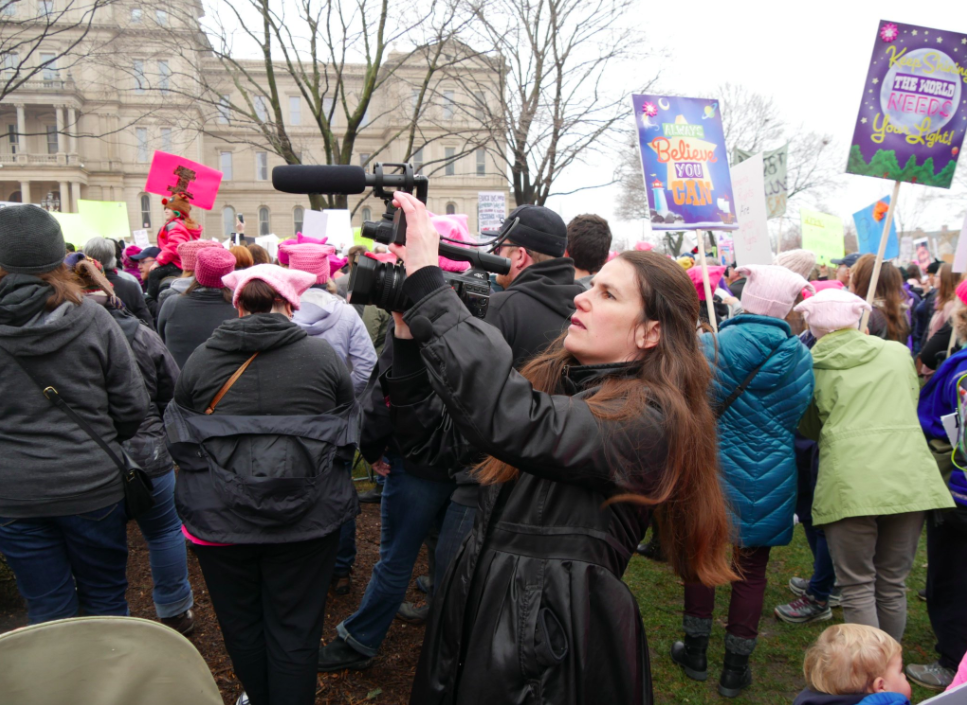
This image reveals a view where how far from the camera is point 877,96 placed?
14.3ft

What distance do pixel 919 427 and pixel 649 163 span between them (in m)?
2.39

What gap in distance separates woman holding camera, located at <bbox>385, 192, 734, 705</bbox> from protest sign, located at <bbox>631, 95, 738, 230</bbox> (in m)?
3.02

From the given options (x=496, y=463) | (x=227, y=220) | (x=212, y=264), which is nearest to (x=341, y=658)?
(x=496, y=463)

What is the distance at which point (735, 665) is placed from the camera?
11.3ft

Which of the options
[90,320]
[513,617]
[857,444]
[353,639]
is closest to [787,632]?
[857,444]

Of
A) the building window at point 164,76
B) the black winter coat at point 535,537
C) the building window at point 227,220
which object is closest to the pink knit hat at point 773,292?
the black winter coat at point 535,537

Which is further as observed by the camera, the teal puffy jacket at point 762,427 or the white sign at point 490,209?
the white sign at point 490,209

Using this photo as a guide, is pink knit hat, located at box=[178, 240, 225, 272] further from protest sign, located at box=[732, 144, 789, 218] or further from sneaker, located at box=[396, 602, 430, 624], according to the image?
protest sign, located at box=[732, 144, 789, 218]

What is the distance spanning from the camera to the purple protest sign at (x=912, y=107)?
4.31 meters

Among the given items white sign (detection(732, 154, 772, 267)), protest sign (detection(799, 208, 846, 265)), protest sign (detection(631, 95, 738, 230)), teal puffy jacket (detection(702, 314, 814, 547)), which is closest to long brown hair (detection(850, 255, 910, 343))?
white sign (detection(732, 154, 772, 267))

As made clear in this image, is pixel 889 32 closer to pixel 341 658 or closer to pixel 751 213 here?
pixel 751 213

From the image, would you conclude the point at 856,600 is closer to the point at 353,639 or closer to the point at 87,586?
the point at 353,639

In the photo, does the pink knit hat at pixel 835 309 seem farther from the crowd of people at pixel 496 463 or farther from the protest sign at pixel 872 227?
the protest sign at pixel 872 227

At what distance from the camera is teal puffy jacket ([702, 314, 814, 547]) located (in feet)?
10.6
